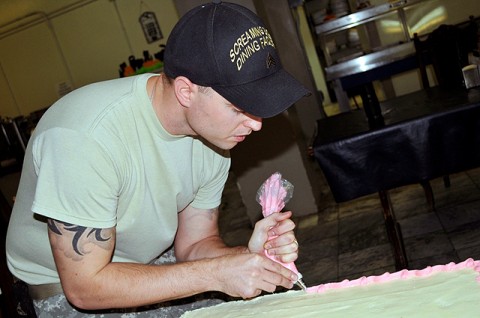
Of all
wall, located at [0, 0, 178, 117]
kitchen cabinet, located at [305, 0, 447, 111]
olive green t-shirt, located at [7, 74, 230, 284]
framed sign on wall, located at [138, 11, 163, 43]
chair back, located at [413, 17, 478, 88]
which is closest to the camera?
olive green t-shirt, located at [7, 74, 230, 284]

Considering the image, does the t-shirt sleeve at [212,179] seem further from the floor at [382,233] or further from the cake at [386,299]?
the floor at [382,233]

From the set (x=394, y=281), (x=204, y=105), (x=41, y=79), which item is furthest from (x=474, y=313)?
(x=41, y=79)

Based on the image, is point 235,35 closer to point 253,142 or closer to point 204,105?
point 204,105

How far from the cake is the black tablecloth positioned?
1927mm

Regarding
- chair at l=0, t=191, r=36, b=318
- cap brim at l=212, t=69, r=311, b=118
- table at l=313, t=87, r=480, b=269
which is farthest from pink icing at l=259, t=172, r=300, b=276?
table at l=313, t=87, r=480, b=269

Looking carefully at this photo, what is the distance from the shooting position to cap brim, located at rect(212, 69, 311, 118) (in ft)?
5.41

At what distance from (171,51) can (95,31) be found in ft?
38.0

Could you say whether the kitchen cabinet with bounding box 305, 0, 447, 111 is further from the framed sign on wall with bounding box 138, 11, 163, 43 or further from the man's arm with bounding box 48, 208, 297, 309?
the man's arm with bounding box 48, 208, 297, 309

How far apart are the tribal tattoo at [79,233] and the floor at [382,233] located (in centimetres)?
275

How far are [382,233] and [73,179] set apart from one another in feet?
11.7

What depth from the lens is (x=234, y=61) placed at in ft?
5.36

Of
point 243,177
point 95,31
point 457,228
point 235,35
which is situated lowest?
point 457,228

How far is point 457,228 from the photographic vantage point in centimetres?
442

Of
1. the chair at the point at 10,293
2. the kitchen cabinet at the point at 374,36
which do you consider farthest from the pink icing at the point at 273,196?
the kitchen cabinet at the point at 374,36
